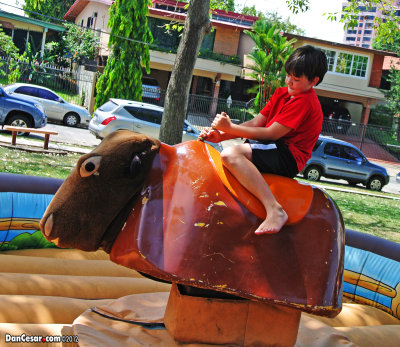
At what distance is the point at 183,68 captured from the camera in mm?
7465

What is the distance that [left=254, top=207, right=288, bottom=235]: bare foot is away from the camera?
275 centimetres

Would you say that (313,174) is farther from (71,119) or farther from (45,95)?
(45,95)

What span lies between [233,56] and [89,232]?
32462 millimetres

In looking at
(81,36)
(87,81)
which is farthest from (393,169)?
(81,36)

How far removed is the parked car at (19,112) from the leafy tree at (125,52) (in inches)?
298

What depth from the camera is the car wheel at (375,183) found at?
1931 centimetres

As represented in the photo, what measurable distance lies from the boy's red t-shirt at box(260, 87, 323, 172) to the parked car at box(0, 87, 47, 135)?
13.3 m

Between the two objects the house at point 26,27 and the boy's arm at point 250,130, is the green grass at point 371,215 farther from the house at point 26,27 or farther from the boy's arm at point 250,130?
the house at point 26,27

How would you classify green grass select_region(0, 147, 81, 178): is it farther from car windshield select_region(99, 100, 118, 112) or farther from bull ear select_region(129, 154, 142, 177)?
bull ear select_region(129, 154, 142, 177)

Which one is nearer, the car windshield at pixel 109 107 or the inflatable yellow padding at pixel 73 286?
the inflatable yellow padding at pixel 73 286

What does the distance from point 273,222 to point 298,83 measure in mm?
811

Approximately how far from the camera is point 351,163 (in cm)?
1898

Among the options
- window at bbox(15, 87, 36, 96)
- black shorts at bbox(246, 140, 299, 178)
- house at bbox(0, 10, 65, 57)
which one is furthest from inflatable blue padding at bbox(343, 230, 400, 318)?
house at bbox(0, 10, 65, 57)

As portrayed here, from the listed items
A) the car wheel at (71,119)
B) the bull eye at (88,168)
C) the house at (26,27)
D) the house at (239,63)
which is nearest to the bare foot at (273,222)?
the bull eye at (88,168)
